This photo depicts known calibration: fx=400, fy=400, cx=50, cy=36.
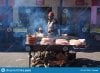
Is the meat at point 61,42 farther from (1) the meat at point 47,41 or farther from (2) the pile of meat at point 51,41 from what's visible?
(1) the meat at point 47,41

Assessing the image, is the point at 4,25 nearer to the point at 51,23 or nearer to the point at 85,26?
the point at 85,26

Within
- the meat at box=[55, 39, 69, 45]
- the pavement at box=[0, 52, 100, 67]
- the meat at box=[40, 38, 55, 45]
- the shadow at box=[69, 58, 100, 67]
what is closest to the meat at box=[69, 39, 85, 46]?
the meat at box=[55, 39, 69, 45]

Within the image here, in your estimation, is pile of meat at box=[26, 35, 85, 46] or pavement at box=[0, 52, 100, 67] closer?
pile of meat at box=[26, 35, 85, 46]

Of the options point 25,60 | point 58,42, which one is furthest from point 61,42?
point 25,60

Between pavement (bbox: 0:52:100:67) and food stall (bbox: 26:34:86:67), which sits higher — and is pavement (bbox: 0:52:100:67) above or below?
below

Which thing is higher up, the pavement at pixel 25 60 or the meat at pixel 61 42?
the meat at pixel 61 42

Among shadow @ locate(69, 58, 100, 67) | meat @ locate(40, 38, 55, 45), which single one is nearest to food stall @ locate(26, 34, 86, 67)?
meat @ locate(40, 38, 55, 45)

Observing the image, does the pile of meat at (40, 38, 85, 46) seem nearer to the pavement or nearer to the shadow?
the pavement

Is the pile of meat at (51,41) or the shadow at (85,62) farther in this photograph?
the shadow at (85,62)

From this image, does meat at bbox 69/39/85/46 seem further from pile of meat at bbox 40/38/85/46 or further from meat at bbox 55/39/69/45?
meat at bbox 55/39/69/45

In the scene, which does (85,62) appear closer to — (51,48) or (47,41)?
(51,48)

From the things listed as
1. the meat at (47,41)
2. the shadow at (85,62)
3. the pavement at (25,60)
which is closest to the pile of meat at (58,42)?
the meat at (47,41)

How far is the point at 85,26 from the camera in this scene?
1694 cm

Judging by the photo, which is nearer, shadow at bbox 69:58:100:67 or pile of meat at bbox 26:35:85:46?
A: pile of meat at bbox 26:35:85:46
